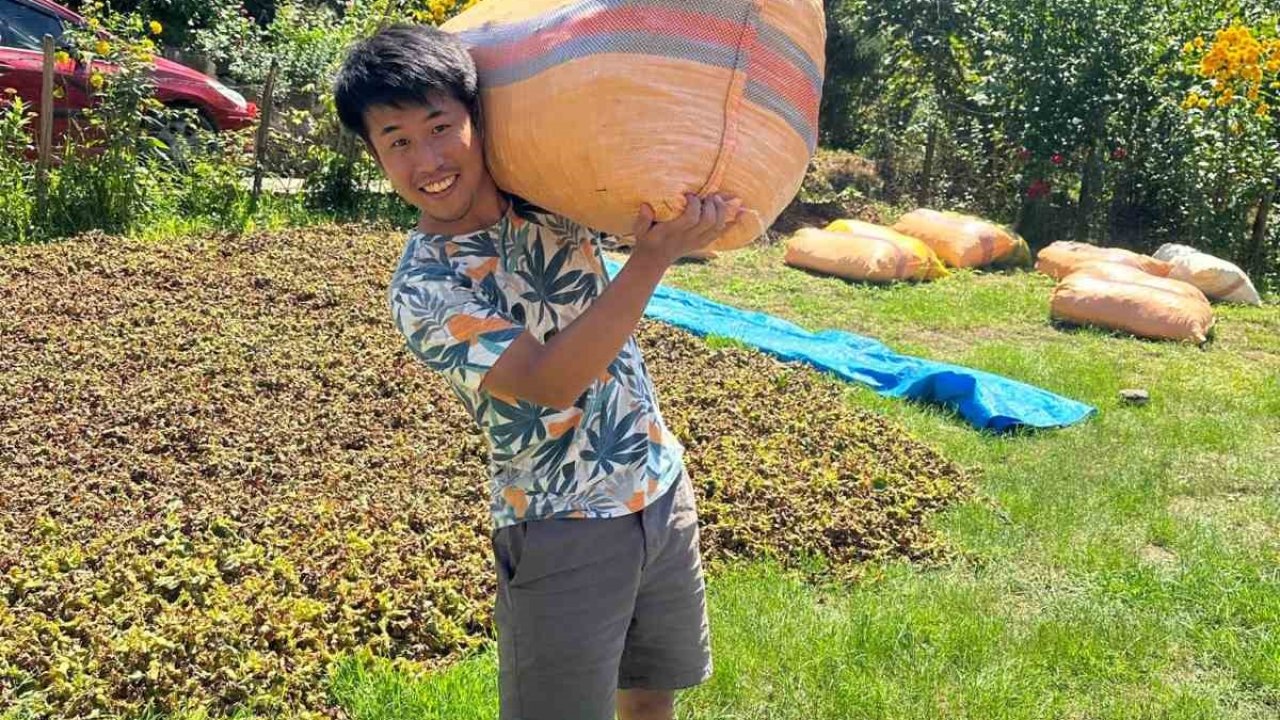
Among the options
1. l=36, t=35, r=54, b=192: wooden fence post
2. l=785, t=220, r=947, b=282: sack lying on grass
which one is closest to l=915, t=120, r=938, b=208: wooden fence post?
l=785, t=220, r=947, b=282: sack lying on grass

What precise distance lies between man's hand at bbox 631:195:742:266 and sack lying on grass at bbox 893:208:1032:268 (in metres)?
8.54

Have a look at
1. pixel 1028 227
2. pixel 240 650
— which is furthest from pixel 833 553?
pixel 1028 227

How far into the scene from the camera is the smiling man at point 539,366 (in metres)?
1.65

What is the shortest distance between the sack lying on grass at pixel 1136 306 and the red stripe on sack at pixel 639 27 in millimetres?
6439

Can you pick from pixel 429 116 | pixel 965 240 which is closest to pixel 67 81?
pixel 965 240

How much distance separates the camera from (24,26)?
8.73 meters

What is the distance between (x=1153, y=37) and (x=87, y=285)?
9.25 m

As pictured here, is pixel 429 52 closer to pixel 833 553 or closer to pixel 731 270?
pixel 833 553

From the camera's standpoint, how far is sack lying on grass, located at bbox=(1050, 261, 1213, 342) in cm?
736

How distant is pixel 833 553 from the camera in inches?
153

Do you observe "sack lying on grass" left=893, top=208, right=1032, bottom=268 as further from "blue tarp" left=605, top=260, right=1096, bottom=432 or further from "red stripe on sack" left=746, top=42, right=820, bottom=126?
"red stripe on sack" left=746, top=42, right=820, bottom=126

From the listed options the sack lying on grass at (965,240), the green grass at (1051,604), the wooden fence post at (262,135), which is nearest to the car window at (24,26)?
the wooden fence post at (262,135)

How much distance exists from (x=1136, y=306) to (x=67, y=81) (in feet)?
23.2

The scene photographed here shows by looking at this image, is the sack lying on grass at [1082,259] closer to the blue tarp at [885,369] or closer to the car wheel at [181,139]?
the blue tarp at [885,369]
